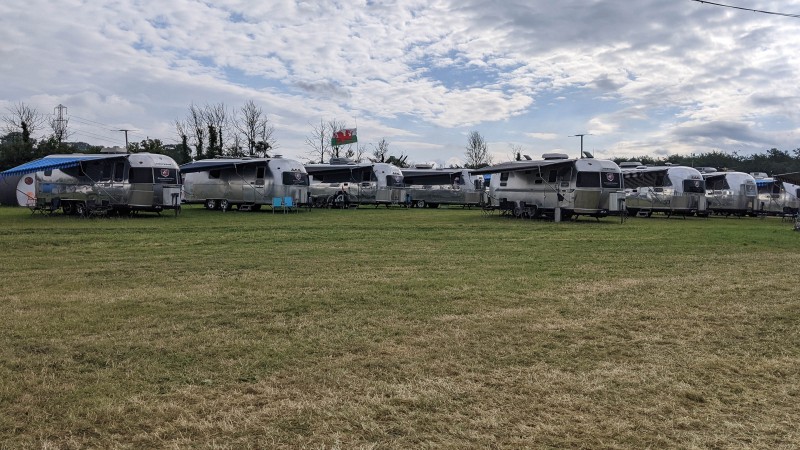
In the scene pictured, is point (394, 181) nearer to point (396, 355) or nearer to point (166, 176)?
point (166, 176)

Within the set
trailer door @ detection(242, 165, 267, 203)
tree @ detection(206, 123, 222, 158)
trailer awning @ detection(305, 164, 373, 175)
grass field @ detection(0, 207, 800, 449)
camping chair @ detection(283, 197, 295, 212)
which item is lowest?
grass field @ detection(0, 207, 800, 449)

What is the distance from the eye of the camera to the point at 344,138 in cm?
6106

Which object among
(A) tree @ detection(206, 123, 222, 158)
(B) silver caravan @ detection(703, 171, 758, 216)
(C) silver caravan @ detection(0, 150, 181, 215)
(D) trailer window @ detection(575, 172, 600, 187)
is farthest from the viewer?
(A) tree @ detection(206, 123, 222, 158)

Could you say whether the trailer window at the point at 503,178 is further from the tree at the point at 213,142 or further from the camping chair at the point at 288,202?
the tree at the point at 213,142

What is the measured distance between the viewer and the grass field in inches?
144

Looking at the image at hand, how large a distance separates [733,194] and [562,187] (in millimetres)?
11983

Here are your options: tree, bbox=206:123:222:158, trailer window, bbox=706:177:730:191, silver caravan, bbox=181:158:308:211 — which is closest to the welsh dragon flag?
tree, bbox=206:123:222:158

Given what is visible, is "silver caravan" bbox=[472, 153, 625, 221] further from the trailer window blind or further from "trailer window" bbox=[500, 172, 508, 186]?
the trailer window blind

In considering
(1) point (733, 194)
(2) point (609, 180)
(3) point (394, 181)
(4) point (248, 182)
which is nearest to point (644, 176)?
(1) point (733, 194)

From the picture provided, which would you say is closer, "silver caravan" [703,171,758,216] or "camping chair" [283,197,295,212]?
"camping chair" [283,197,295,212]

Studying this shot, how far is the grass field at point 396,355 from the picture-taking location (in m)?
3.66

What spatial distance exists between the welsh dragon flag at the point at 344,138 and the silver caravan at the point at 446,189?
970 inches

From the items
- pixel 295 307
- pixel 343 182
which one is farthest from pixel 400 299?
pixel 343 182

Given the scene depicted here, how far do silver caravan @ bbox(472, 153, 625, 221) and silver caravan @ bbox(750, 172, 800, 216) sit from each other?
12.3 metres
